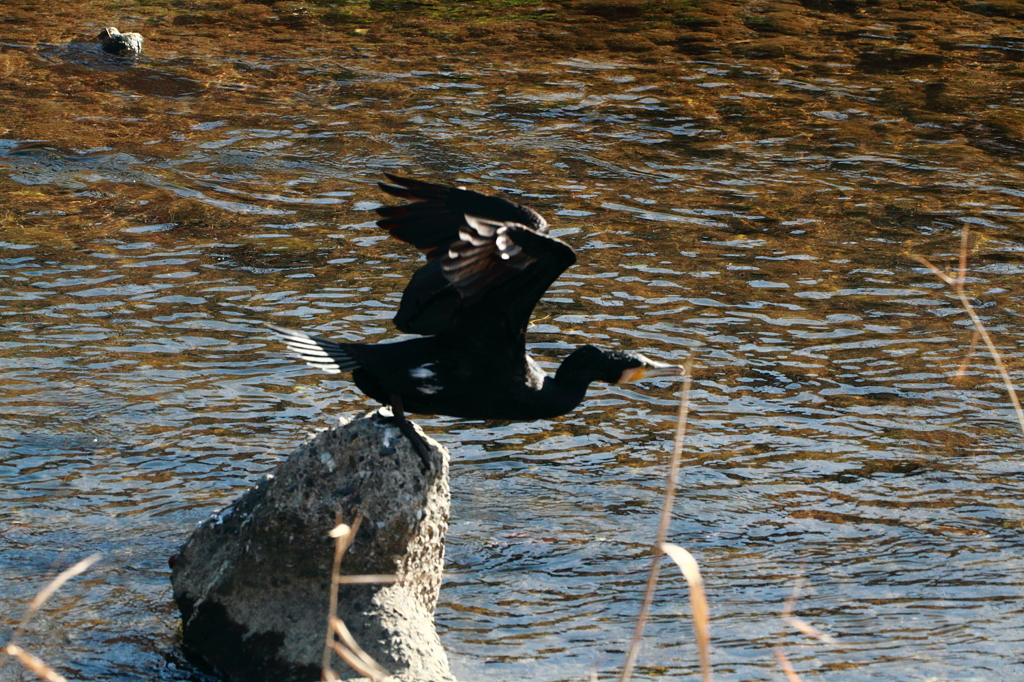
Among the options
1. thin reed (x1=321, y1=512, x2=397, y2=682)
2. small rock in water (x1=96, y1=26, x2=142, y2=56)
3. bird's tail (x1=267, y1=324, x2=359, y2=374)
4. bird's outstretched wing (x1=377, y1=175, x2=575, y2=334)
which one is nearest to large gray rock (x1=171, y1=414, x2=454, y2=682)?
bird's tail (x1=267, y1=324, x2=359, y2=374)

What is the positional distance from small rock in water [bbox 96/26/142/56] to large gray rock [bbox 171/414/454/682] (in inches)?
334

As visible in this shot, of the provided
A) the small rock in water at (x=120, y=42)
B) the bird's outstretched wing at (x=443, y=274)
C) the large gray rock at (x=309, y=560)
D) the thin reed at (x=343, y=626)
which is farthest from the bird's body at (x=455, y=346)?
the small rock in water at (x=120, y=42)

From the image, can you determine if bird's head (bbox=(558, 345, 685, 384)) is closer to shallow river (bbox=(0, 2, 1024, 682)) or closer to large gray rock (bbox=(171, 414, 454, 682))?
large gray rock (bbox=(171, 414, 454, 682))

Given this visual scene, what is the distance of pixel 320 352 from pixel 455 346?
1.54 feet

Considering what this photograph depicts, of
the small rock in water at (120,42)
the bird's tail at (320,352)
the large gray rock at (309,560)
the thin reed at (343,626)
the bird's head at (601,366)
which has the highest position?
the small rock in water at (120,42)

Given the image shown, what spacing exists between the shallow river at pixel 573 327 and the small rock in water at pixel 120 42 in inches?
7.9

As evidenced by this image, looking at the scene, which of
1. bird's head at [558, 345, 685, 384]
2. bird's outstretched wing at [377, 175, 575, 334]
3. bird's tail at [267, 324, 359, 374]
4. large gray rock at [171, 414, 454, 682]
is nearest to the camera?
bird's outstretched wing at [377, 175, 575, 334]

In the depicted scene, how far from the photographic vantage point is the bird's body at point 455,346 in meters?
4.24

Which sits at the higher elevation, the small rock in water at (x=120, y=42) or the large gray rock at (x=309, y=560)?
the small rock in water at (x=120, y=42)

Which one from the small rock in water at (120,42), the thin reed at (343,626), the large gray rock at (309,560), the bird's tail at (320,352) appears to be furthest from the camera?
the small rock in water at (120,42)

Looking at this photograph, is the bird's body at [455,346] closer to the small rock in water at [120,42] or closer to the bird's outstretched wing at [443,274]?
the bird's outstretched wing at [443,274]

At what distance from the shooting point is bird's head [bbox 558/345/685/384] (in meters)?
4.69

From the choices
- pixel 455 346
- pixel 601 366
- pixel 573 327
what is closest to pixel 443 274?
pixel 455 346

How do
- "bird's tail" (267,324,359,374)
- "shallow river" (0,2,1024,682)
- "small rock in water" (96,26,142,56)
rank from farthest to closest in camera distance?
"small rock in water" (96,26,142,56) → "shallow river" (0,2,1024,682) → "bird's tail" (267,324,359,374)
